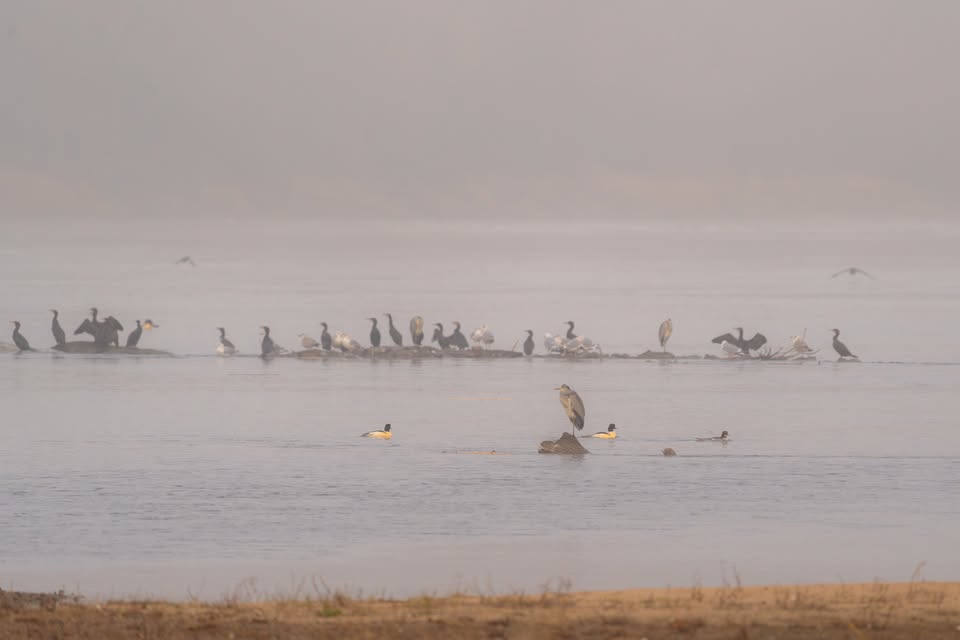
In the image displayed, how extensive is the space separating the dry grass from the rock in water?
11.0m

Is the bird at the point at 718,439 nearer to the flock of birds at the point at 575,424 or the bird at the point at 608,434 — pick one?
the flock of birds at the point at 575,424

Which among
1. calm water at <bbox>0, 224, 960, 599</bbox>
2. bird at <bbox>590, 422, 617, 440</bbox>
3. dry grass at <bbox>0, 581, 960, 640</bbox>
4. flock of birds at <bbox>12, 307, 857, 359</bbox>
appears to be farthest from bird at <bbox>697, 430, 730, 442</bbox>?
flock of birds at <bbox>12, 307, 857, 359</bbox>

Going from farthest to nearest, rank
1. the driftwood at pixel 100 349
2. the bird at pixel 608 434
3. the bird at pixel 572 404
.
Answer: the driftwood at pixel 100 349 → the bird at pixel 608 434 → the bird at pixel 572 404

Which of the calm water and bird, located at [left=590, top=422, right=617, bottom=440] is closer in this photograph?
the calm water

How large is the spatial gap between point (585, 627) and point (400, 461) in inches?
508

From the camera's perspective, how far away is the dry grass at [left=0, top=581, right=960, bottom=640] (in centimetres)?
1371

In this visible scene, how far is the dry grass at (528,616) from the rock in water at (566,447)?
36.0ft

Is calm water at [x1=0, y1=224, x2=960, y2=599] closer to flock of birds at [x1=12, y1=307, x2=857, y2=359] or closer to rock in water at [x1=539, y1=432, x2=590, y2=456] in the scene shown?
rock in water at [x1=539, y1=432, x2=590, y2=456]

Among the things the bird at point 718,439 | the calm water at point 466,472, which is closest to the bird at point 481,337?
the calm water at point 466,472

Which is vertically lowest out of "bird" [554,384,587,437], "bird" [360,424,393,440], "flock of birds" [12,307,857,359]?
"bird" [360,424,393,440]

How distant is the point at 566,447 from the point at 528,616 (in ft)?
42.1

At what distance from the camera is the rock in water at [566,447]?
2711 centimetres

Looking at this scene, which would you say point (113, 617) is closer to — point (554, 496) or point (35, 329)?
point (554, 496)

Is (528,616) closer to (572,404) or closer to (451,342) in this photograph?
(572,404)
